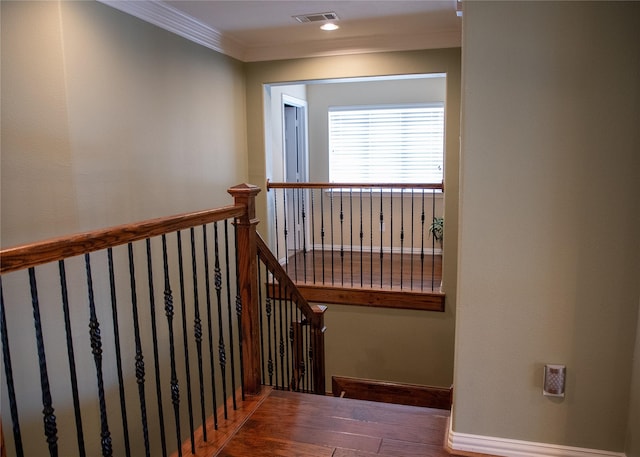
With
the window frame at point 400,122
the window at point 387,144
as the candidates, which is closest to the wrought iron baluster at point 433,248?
the window frame at point 400,122

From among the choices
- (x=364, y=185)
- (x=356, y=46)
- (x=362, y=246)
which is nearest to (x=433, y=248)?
(x=362, y=246)

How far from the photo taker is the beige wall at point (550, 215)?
180 cm

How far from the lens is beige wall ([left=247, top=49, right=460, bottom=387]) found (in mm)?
4363

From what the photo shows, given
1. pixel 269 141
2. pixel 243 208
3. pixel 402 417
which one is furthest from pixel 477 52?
pixel 269 141

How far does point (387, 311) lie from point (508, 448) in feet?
8.69

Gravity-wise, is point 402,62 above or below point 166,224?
above

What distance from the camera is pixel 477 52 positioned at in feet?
6.15

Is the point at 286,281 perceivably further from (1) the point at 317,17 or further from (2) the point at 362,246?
(2) the point at 362,246

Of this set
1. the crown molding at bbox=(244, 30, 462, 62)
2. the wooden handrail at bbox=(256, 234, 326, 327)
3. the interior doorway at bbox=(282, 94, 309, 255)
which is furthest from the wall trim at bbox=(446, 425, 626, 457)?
the interior doorway at bbox=(282, 94, 309, 255)

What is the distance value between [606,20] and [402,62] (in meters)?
2.76

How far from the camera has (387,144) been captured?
6.49 m

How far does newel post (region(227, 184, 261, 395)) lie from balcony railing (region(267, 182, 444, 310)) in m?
1.95

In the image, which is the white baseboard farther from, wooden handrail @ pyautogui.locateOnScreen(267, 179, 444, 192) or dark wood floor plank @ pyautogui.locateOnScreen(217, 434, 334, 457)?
wooden handrail @ pyautogui.locateOnScreen(267, 179, 444, 192)

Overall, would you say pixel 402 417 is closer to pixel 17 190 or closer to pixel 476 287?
pixel 476 287
